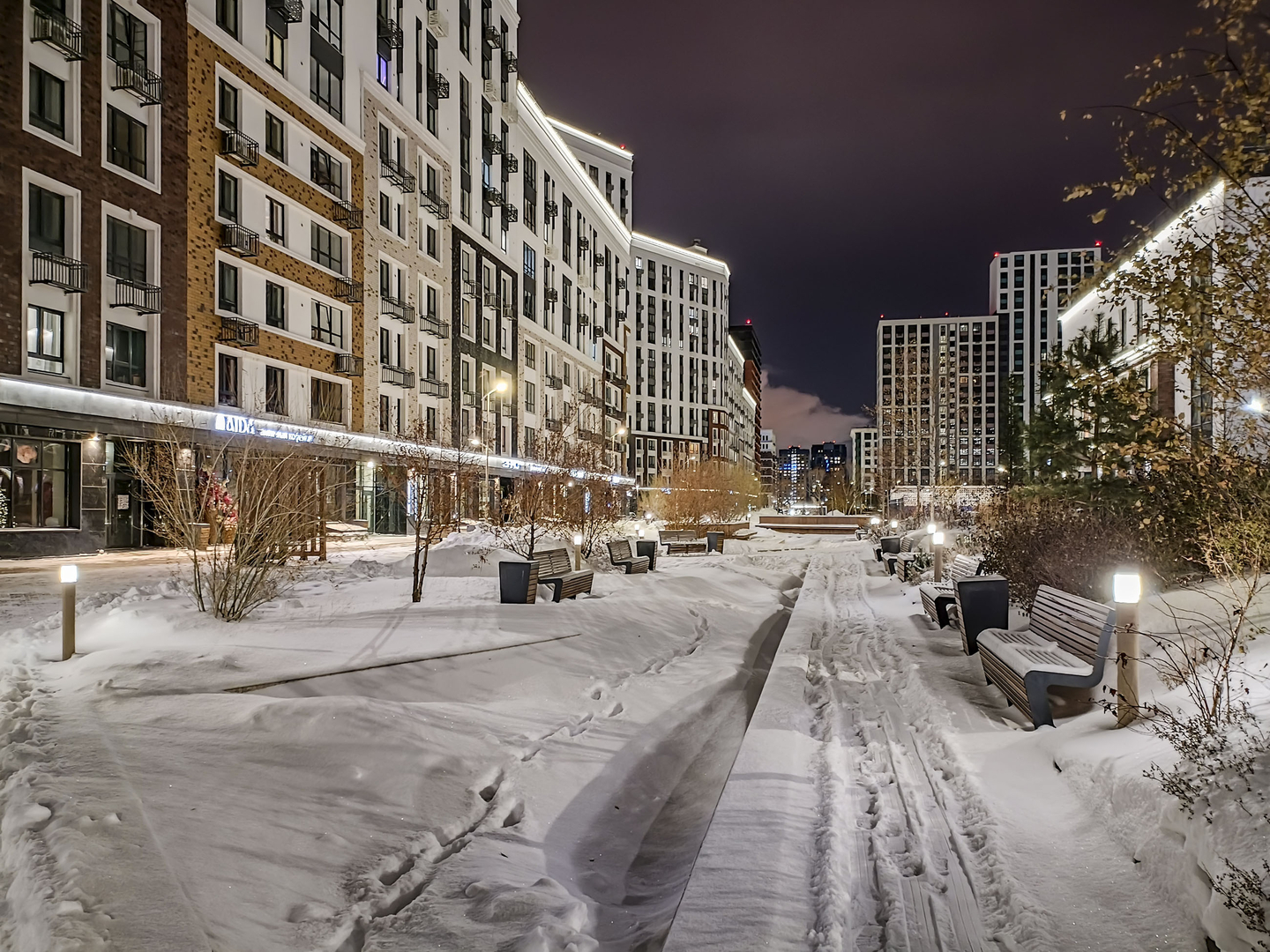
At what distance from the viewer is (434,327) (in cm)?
4159

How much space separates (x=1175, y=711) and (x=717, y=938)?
163 inches

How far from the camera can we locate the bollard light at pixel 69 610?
298 inches

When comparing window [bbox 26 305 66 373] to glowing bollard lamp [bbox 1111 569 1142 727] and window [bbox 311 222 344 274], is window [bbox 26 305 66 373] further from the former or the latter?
glowing bollard lamp [bbox 1111 569 1142 727]

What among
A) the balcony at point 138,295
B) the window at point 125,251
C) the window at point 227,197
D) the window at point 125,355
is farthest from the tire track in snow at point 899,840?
the window at point 227,197

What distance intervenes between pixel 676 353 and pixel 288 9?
72.1 meters

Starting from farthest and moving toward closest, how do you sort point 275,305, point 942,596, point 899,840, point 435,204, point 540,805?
point 435,204, point 275,305, point 942,596, point 540,805, point 899,840

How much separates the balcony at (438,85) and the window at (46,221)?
24593 millimetres

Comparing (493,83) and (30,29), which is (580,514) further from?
(493,83)

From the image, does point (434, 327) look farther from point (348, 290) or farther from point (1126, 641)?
point (1126, 641)

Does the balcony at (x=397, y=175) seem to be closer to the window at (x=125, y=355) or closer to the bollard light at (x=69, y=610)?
the window at (x=125, y=355)

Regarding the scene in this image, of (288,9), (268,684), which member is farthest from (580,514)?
(288,9)

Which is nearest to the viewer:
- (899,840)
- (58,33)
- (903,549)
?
(899,840)

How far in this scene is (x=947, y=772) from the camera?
565cm

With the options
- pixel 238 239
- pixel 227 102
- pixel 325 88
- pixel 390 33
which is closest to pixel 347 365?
pixel 238 239
